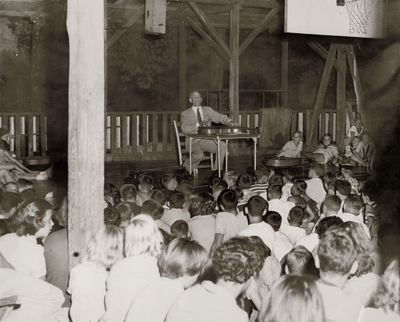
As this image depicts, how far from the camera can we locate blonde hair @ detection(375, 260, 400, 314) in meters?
2.98

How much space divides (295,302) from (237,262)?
655 mm

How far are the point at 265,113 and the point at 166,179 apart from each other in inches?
279

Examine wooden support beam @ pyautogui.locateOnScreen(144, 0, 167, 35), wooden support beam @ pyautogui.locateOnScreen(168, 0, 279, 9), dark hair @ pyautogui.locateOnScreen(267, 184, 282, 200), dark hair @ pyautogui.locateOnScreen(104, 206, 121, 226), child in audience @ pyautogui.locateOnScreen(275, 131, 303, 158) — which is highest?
wooden support beam @ pyautogui.locateOnScreen(168, 0, 279, 9)

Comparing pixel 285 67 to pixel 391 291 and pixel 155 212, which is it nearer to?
pixel 155 212

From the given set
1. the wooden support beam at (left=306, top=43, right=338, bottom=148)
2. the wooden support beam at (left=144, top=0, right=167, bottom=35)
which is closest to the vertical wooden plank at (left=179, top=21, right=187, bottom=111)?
the wooden support beam at (left=306, top=43, right=338, bottom=148)

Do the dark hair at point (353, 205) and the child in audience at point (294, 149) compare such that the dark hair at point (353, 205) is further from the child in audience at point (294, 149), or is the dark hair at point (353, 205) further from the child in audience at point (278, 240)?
the child in audience at point (294, 149)

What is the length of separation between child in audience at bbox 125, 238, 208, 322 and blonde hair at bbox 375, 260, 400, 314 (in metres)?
Answer: 0.98

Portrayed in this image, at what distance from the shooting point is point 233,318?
3.14 m

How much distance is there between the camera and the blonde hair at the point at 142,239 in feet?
12.5

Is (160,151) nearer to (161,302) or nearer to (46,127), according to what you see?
(46,127)

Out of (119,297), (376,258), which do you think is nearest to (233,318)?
(119,297)

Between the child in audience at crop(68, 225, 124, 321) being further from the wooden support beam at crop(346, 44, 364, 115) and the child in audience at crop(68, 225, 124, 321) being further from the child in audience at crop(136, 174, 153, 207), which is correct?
the wooden support beam at crop(346, 44, 364, 115)

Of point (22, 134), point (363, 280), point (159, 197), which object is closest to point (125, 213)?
point (159, 197)

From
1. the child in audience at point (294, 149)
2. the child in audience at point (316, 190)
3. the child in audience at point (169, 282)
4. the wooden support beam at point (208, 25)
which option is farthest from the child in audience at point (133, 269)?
the wooden support beam at point (208, 25)
